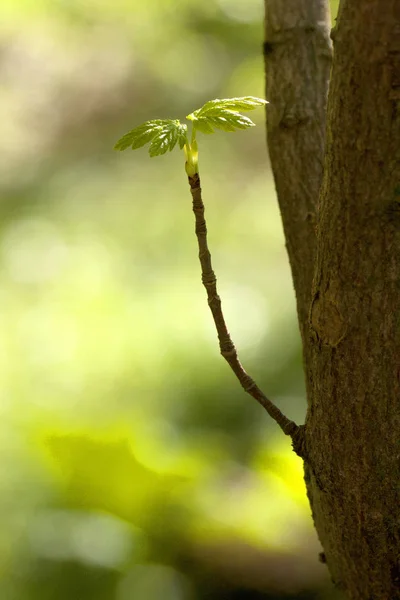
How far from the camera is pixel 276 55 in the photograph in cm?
70

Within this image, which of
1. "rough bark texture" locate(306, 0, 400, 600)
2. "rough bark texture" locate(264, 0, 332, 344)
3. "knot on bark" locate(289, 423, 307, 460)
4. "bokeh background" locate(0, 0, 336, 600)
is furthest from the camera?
"bokeh background" locate(0, 0, 336, 600)

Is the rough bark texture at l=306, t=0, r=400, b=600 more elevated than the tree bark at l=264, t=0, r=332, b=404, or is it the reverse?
the tree bark at l=264, t=0, r=332, b=404

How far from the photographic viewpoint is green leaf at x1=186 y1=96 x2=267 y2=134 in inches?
18.9

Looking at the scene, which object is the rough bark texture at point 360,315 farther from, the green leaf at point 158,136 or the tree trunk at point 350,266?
the green leaf at point 158,136

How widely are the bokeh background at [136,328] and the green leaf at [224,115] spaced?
3.33ft

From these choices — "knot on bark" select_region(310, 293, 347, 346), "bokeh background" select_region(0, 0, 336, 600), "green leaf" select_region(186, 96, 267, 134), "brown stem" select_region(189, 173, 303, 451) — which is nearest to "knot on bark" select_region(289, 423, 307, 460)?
"brown stem" select_region(189, 173, 303, 451)

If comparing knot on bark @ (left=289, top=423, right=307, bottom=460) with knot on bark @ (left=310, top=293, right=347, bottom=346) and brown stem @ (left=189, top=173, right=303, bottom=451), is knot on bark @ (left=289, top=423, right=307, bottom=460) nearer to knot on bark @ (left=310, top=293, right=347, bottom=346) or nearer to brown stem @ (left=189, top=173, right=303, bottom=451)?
brown stem @ (left=189, top=173, right=303, bottom=451)

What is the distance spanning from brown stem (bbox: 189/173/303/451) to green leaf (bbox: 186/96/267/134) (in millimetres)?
40

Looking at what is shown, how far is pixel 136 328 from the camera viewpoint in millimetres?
2109

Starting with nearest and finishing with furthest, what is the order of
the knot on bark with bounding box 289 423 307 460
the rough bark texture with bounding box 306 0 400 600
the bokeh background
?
the rough bark texture with bounding box 306 0 400 600, the knot on bark with bounding box 289 423 307 460, the bokeh background

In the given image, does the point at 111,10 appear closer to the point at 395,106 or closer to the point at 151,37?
the point at 151,37

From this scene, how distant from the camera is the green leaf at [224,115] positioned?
0.48m

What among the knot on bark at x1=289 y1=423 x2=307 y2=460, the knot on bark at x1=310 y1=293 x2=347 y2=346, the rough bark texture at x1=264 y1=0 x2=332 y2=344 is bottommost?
the knot on bark at x1=289 y1=423 x2=307 y2=460

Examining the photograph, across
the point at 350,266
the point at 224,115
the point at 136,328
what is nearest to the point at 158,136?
the point at 224,115
